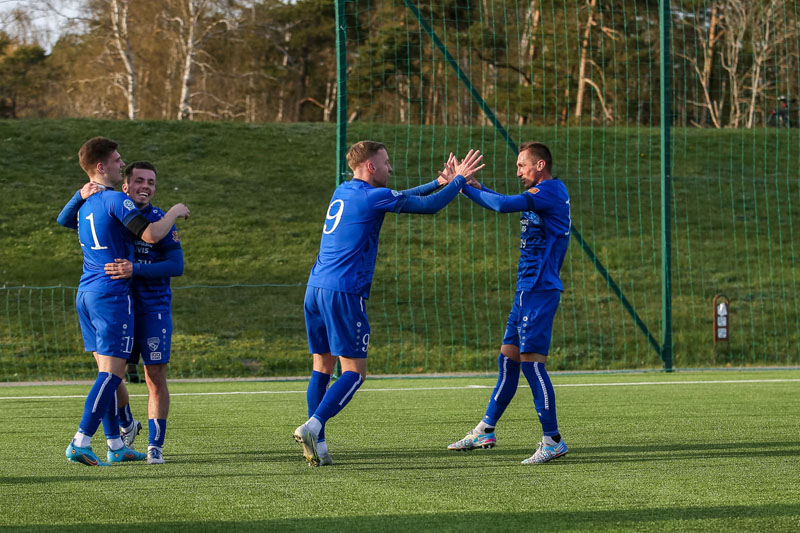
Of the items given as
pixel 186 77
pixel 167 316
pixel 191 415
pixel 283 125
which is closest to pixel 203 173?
pixel 283 125

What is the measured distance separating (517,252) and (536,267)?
14.2 metres

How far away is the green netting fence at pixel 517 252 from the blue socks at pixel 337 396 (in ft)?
17.0

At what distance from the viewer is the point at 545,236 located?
5.97 meters

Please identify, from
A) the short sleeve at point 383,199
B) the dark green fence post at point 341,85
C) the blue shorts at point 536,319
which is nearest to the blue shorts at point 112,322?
the short sleeve at point 383,199

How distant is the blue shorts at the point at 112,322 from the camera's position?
5547mm

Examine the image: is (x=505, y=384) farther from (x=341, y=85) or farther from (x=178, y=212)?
(x=341, y=85)

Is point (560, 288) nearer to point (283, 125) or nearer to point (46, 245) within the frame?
point (46, 245)

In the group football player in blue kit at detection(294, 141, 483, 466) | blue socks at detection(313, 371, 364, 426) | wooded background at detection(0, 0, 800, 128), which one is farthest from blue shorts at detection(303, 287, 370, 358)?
wooded background at detection(0, 0, 800, 128)

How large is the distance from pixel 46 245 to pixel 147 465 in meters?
16.7

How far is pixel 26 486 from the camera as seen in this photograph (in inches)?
189

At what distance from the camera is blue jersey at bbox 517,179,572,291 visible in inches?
232

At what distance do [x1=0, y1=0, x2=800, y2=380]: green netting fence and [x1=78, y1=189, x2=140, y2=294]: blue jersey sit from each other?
16.6 feet

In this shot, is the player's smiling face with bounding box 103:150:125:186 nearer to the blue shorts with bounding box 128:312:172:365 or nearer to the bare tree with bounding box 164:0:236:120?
the blue shorts with bounding box 128:312:172:365

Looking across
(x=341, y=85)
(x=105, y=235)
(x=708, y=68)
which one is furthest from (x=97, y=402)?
(x=708, y=68)
